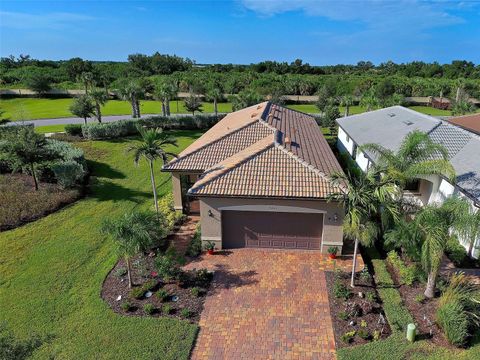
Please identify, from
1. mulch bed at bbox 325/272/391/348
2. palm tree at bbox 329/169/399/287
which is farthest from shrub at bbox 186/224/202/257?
palm tree at bbox 329/169/399/287

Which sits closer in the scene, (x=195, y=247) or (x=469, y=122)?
(x=195, y=247)

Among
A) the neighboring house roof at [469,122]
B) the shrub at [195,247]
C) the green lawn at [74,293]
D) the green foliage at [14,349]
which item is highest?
the neighboring house roof at [469,122]

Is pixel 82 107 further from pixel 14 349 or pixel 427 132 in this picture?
pixel 14 349

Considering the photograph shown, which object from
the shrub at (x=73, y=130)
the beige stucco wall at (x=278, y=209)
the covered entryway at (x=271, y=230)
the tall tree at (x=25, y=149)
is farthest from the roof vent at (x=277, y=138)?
the shrub at (x=73, y=130)

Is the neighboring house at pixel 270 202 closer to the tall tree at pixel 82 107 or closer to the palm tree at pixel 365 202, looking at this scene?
the palm tree at pixel 365 202

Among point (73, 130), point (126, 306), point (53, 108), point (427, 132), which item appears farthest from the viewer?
point (53, 108)

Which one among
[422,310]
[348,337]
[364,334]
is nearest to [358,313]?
[364,334]
